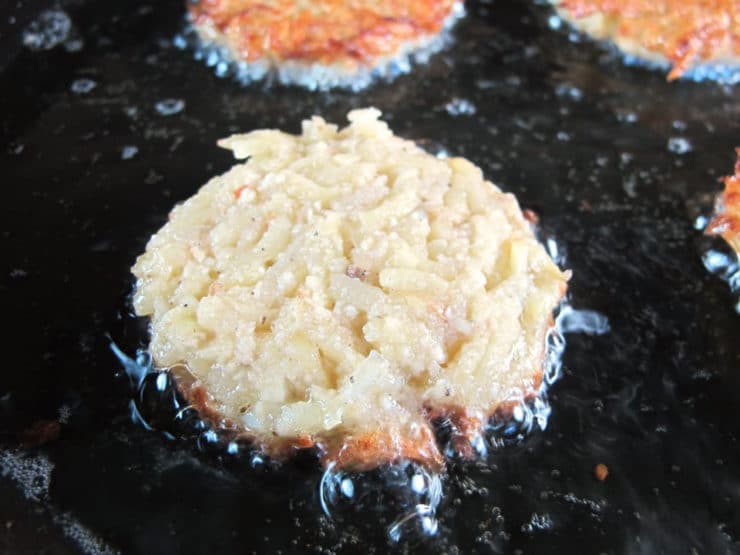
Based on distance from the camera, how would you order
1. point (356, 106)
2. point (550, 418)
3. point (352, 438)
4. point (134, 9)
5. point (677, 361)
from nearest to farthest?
point (352, 438), point (550, 418), point (677, 361), point (356, 106), point (134, 9)

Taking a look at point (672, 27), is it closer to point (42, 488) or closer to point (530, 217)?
point (530, 217)

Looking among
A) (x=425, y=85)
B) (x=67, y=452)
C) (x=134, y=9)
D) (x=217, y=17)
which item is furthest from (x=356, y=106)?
(x=67, y=452)

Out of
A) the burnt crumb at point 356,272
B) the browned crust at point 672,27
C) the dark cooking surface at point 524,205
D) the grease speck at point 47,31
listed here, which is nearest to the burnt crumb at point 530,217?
the dark cooking surface at point 524,205

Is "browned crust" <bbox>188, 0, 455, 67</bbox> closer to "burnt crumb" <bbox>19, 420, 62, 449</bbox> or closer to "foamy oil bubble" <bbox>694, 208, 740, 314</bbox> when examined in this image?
"foamy oil bubble" <bbox>694, 208, 740, 314</bbox>

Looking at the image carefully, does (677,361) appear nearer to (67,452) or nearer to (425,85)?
(425,85)

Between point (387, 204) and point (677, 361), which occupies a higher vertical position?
point (387, 204)

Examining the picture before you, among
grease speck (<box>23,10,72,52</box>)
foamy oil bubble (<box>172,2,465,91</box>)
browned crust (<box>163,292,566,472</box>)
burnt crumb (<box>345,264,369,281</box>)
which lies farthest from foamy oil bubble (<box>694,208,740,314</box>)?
grease speck (<box>23,10,72,52</box>)
